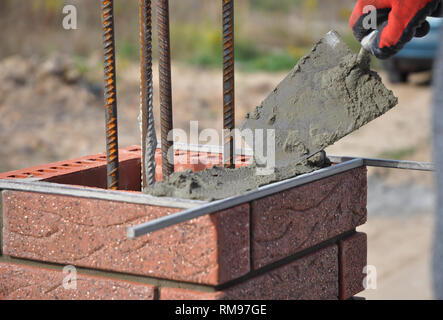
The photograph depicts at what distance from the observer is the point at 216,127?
9.95 metres

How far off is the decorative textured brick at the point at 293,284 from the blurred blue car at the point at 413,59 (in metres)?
8.16

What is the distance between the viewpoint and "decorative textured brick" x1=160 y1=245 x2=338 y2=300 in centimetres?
238

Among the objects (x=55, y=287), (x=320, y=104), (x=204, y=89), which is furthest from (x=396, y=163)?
(x=204, y=89)

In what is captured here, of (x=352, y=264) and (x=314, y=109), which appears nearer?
(x=314, y=109)

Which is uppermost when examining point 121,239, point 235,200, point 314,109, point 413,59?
point 413,59

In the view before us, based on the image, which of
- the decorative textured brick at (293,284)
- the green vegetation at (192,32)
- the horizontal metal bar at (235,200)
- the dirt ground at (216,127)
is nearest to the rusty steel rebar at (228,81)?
the horizontal metal bar at (235,200)

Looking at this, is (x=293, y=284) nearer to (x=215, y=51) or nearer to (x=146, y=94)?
(x=146, y=94)

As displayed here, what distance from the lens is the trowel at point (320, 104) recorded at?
9.06 ft

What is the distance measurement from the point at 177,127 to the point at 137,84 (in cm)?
240

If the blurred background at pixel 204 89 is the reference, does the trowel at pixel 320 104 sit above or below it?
below

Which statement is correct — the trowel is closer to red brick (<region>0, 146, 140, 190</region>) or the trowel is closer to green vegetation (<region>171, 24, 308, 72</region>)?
red brick (<region>0, 146, 140, 190</region>)

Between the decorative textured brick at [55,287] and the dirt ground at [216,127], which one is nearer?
the decorative textured brick at [55,287]

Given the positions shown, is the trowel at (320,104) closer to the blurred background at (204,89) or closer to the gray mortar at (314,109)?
the gray mortar at (314,109)

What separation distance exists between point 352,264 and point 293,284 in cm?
42
